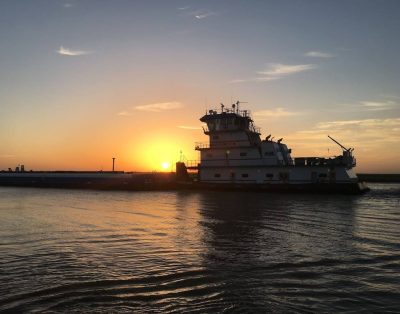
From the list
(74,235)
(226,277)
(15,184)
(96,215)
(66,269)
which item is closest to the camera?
(226,277)

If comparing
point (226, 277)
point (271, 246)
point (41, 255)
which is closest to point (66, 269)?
point (41, 255)

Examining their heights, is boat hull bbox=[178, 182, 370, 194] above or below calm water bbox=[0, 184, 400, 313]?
above

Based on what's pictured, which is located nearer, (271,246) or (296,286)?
(296,286)

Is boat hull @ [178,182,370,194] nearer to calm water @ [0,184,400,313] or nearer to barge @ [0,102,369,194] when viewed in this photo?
barge @ [0,102,369,194]

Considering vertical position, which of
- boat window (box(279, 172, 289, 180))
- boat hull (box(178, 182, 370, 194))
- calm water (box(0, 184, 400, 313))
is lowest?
calm water (box(0, 184, 400, 313))

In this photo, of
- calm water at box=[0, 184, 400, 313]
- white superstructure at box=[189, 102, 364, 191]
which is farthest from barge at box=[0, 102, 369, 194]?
calm water at box=[0, 184, 400, 313]

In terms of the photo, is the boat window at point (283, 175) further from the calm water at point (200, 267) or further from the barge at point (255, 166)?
the calm water at point (200, 267)

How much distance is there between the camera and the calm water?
357 inches

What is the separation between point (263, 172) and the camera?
179 feet

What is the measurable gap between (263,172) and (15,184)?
6188cm

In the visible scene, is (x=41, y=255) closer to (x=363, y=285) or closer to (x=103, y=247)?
(x=103, y=247)

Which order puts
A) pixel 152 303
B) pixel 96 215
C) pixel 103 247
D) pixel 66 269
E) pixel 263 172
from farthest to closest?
1. pixel 263 172
2. pixel 96 215
3. pixel 103 247
4. pixel 66 269
5. pixel 152 303

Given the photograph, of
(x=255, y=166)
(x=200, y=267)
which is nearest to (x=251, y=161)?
(x=255, y=166)

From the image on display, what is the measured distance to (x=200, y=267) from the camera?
12438 millimetres
